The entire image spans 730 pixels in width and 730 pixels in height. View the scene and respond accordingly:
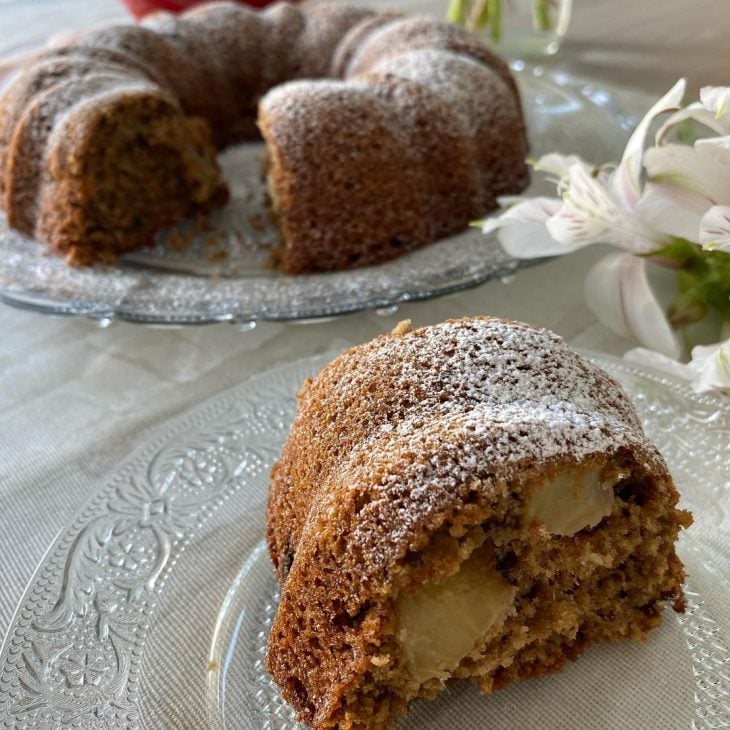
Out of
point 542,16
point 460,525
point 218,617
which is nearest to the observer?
point 460,525

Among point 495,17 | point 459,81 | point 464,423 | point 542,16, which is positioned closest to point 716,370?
point 464,423

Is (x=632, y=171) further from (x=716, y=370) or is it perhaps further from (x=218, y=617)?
(x=218, y=617)

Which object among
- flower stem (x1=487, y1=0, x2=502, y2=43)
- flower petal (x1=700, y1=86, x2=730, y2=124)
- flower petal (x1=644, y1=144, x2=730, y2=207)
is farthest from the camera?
flower stem (x1=487, y1=0, x2=502, y2=43)

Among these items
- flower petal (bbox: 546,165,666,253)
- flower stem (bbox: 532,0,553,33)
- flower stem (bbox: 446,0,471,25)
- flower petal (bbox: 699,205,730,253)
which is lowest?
flower stem (bbox: 532,0,553,33)

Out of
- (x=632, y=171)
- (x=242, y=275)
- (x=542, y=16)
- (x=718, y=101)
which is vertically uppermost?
(x=718, y=101)

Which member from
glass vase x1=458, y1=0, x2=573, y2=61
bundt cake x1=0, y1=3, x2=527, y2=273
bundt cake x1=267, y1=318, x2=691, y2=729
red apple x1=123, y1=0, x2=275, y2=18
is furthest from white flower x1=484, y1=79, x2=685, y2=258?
red apple x1=123, y1=0, x2=275, y2=18

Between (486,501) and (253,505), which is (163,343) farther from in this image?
(486,501)

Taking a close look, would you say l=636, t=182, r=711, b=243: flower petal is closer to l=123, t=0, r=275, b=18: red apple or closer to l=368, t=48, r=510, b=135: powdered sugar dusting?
l=368, t=48, r=510, b=135: powdered sugar dusting

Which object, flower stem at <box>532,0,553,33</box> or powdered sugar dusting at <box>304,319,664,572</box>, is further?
flower stem at <box>532,0,553,33</box>
